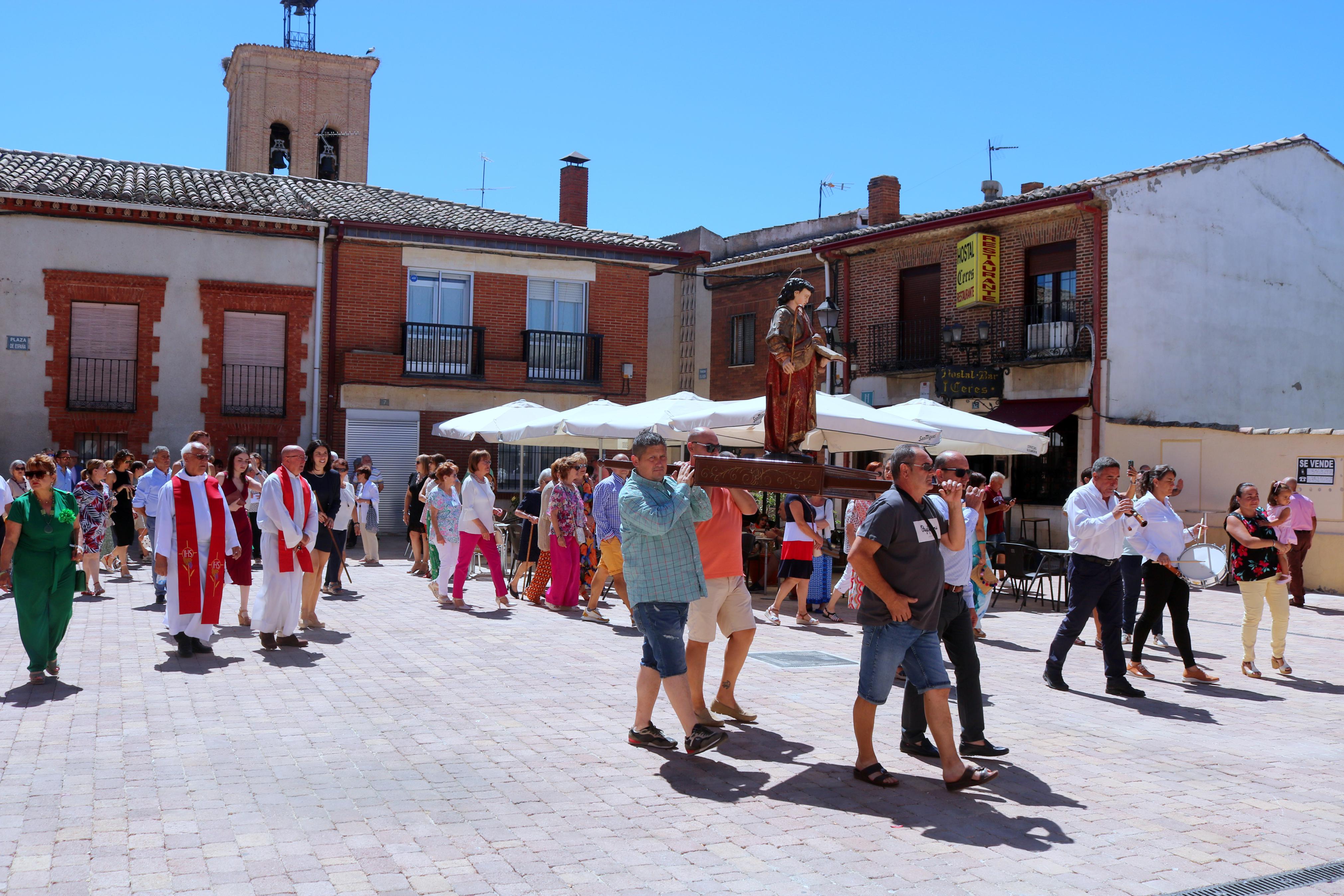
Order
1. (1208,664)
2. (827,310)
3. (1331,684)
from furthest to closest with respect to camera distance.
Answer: (827,310) → (1208,664) → (1331,684)

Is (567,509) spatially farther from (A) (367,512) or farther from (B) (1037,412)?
(B) (1037,412)

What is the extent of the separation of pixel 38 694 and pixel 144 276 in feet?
55.1

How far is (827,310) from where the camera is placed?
16812mm

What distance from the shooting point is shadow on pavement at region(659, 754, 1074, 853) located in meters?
5.13

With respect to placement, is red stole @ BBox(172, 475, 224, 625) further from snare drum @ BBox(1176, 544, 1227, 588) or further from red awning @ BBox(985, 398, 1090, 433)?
red awning @ BBox(985, 398, 1090, 433)

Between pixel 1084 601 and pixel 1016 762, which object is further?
pixel 1084 601

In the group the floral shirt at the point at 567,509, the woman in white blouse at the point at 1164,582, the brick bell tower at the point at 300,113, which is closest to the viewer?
the woman in white blouse at the point at 1164,582

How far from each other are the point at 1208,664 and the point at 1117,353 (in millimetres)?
11834

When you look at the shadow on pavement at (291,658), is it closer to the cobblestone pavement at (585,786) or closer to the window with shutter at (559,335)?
the cobblestone pavement at (585,786)

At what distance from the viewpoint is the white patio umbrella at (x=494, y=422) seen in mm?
17203

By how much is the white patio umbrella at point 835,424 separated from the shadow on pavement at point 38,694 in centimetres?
665

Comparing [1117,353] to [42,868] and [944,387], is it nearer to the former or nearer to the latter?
[944,387]

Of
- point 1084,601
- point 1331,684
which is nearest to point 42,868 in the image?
point 1084,601

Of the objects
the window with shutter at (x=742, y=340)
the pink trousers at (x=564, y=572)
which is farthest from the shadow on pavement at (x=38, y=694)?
the window with shutter at (x=742, y=340)
